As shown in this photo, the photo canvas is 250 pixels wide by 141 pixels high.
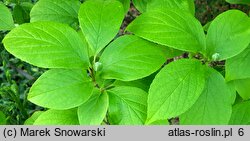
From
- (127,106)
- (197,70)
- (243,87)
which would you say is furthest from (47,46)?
(243,87)

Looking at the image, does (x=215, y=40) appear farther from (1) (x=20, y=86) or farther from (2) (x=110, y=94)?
(1) (x=20, y=86)

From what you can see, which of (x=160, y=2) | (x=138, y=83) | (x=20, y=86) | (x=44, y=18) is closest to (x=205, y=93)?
(x=138, y=83)

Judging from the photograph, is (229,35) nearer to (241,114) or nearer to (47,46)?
(241,114)

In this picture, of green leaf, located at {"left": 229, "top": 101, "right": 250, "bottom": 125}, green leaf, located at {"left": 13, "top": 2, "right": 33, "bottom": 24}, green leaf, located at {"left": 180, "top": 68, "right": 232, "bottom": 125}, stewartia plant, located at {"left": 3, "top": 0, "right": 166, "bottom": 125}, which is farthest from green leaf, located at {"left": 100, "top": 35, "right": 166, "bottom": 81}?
green leaf, located at {"left": 13, "top": 2, "right": 33, "bottom": 24}

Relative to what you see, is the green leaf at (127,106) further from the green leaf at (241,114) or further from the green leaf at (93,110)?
the green leaf at (241,114)

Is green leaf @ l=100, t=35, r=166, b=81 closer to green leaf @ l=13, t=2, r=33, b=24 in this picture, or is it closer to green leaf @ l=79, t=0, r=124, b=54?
green leaf @ l=79, t=0, r=124, b=54

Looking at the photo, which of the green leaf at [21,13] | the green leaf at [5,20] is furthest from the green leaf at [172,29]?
the green leaf at [21,13]
